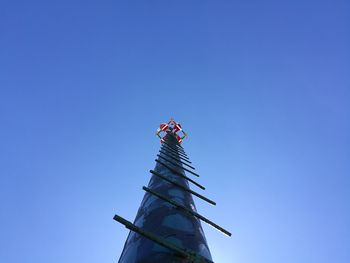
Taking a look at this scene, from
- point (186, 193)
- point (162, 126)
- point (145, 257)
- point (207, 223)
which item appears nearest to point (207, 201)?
point (186, 193)

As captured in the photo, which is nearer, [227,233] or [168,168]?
[227,233]

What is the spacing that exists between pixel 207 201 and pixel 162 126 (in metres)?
12.1

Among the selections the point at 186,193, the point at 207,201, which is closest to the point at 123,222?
the point at 186,193

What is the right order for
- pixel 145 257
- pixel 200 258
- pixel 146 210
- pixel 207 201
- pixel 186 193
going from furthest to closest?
pixel 207 201 → pixel 186 193 → pixel 146 210 → pixel 145 257 → pixel 200 258

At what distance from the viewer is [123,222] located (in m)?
3.90

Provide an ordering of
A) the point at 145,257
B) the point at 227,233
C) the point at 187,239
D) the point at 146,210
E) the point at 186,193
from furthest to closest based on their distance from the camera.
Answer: the point at 186,193, the point at 227,233, the point at 146,210, the point at 187,239, the point at 145,257

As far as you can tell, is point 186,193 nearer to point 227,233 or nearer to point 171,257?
point 227,233

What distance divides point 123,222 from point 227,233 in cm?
325

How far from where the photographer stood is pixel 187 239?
4461 millimetres

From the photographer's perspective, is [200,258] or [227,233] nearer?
[200,258]

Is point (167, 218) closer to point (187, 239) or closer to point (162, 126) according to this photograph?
point (187, 239)

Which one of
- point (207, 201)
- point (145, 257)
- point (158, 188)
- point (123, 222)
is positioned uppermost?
point (207, 201)

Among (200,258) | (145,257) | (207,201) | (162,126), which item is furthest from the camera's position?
(162,126)

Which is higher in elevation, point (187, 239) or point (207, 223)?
point (207, 223)
